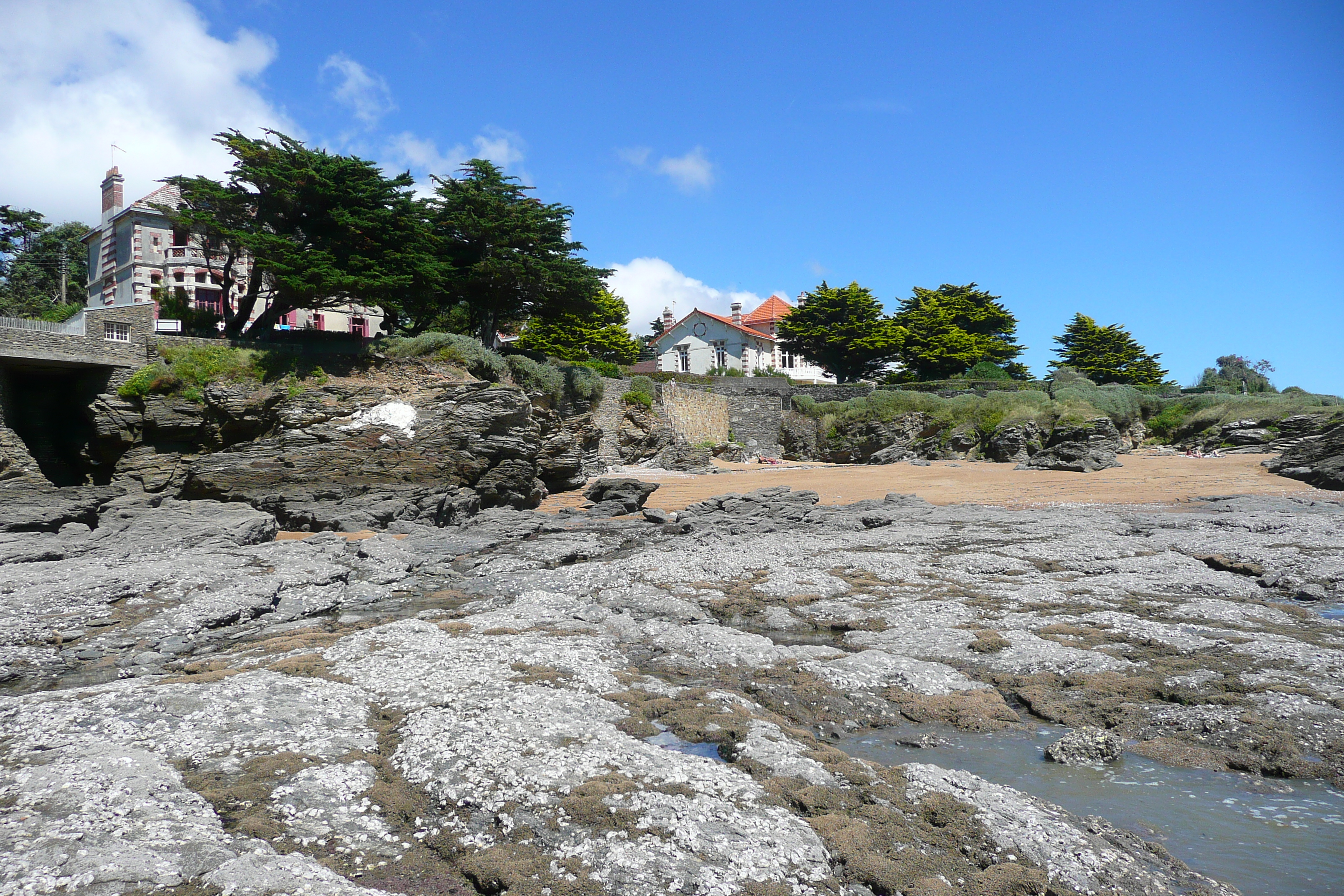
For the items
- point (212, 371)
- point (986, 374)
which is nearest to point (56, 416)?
point (212, 371)

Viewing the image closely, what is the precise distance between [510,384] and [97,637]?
1830 centimetres

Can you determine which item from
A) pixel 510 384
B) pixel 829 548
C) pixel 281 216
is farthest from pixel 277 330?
pixel 829 548

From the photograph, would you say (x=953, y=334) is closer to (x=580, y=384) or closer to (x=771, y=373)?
(x=771, y=373)

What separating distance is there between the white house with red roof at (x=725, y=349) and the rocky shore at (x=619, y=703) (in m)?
44.1

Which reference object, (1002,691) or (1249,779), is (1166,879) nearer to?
(1249,779)

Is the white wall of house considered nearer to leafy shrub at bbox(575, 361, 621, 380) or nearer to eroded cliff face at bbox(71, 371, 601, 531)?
leafy shrub at bbox(575, 361, 621, 380)

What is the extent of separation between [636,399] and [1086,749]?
3157cm

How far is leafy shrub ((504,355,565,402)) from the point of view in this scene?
94.8ft

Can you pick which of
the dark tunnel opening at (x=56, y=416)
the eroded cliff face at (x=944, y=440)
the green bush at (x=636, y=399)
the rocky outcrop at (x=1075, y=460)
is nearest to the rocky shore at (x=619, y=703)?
the dark tunnel opening at (x=56, y=416)

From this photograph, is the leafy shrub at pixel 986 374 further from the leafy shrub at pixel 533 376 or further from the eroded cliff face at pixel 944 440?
the leafy shrub at pixel 533 376

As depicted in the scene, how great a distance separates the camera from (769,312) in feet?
216

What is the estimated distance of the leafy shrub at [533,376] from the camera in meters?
28.9

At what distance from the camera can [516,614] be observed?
998cm

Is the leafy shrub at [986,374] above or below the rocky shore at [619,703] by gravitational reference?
above
